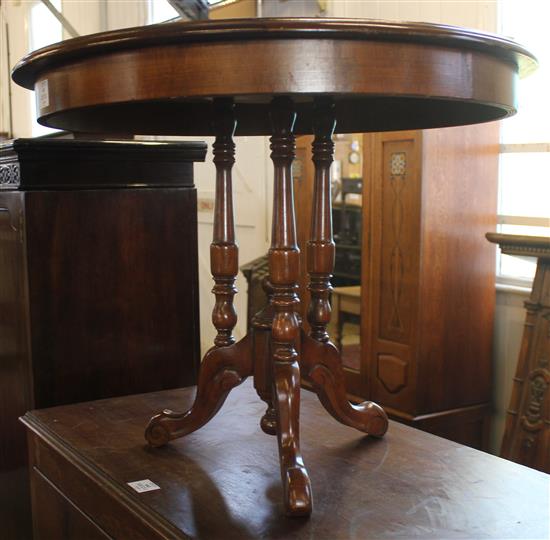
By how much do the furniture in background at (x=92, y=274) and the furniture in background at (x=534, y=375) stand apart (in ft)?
3.68

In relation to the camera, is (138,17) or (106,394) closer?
(106,394)

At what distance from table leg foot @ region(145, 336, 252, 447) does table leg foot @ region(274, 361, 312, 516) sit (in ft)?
0.37

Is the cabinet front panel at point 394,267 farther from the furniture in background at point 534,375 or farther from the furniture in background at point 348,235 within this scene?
the furniture in background at point 534,375

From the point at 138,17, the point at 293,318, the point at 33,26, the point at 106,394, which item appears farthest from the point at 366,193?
the point at 33,26

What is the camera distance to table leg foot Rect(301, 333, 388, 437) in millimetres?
1413

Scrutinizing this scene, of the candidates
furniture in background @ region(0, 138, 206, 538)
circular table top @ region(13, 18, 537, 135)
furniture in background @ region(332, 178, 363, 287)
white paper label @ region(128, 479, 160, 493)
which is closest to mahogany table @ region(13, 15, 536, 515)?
circular table top @ region(13, 18, 537, 135)

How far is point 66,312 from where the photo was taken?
195cm

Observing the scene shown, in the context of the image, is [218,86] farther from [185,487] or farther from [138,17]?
[138,17]

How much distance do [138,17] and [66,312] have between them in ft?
16.8

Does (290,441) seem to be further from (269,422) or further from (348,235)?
(348,235)

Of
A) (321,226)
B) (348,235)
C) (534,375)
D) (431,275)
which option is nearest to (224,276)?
(321,226)

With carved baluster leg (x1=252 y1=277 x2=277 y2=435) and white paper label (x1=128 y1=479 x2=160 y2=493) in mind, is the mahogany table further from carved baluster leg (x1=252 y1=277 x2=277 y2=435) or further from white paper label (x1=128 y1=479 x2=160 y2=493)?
white paper label (x1=128 y1=479 x2=160 y2=493)

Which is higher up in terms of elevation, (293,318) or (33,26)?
(33,26)

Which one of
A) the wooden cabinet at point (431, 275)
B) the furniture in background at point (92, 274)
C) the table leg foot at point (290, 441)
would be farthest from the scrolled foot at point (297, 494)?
the wooden cabinet at point (431, 275)
